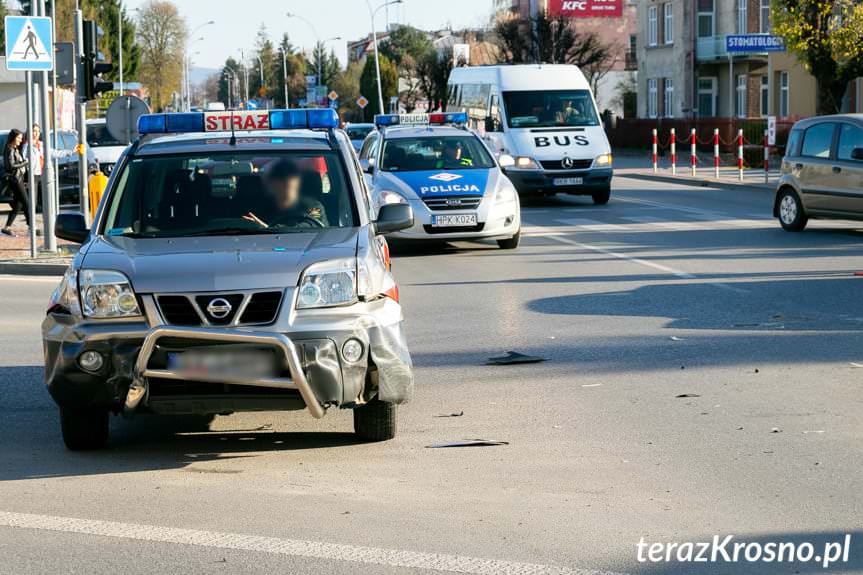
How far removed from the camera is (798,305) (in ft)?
41.4

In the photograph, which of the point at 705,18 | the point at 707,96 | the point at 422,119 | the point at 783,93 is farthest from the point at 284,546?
the point at 707,96

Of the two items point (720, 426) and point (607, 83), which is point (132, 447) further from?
point (607, 83)

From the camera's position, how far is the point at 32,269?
58.7 feet

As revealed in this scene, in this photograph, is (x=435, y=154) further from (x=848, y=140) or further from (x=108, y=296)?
(x=108, y=296)

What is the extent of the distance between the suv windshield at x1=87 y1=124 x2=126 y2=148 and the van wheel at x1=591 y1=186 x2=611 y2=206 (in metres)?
12.4

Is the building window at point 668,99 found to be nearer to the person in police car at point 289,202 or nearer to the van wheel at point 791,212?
the van wheel at point 791,212

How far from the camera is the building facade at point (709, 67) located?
56594mm

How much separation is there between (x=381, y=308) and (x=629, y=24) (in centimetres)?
11448

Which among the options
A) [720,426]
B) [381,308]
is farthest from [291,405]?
[720,426]

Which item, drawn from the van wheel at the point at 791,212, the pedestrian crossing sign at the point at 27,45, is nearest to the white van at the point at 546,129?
the van wheel at the point at 791,212

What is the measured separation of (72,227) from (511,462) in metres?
3.02

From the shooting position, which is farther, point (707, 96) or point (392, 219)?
point (707, 96)

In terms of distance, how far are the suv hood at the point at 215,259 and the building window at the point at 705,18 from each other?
59366mm

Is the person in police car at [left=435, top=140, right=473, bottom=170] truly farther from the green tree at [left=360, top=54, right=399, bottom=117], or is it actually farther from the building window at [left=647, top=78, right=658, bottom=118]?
the green tree at [left=360, top=54, right=399, bottom=117]
